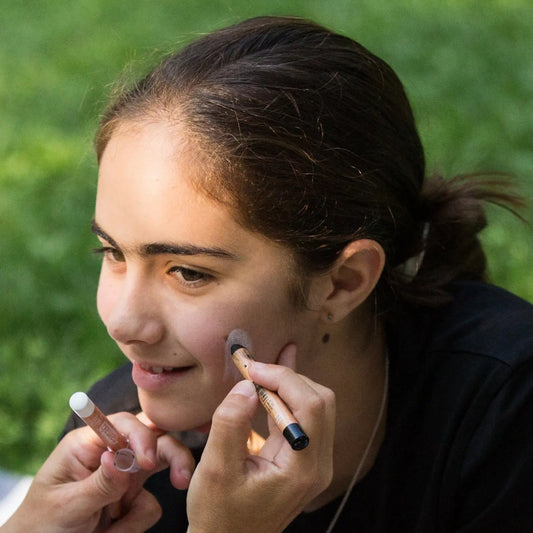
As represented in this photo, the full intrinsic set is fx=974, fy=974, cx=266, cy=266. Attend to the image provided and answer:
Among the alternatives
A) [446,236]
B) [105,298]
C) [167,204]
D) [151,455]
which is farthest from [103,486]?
[446,236]

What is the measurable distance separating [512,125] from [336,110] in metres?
2.59

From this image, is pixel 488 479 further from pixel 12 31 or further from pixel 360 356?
pixel 12 31

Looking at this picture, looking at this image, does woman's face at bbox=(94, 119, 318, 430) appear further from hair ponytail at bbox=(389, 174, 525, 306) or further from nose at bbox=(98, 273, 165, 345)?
hair ponytail at bbox=(389, 174, 525, 306)

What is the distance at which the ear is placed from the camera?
2.02 m

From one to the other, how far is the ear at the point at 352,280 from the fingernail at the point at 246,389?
0.35 meters

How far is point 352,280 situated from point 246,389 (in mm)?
440

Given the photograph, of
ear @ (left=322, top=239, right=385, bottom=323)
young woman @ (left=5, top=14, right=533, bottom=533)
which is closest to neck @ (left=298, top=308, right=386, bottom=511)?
young woman @ (left=5, top=14, right=533, bottom=533)

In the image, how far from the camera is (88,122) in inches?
144

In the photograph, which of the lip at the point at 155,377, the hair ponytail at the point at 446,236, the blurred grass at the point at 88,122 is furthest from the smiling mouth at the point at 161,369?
the blurred grass at the point at 88,122

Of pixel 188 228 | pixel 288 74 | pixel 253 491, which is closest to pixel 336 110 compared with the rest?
pixel 288 74

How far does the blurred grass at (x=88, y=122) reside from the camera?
131 inches

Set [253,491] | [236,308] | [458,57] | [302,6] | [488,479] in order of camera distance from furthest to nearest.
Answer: [302,6] → [458,57] → [488,479] → [236,308] → [253,491]

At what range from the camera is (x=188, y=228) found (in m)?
1.84

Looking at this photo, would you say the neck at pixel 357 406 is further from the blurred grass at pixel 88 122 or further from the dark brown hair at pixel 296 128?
the blurred grass at pixel 88 122
